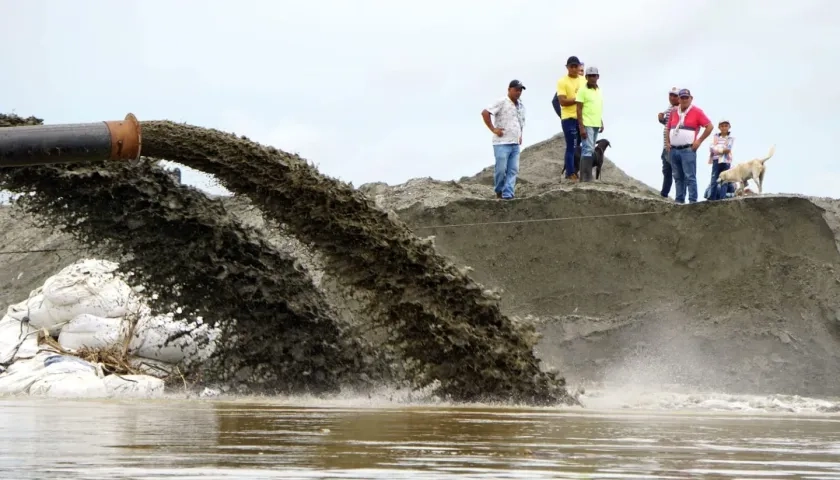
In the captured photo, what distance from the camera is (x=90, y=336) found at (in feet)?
45.4

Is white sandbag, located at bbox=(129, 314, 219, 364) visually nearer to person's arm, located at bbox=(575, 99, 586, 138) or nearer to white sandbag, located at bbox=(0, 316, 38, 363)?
white sandbag, located at bbox=(0, 316, 38, 363)

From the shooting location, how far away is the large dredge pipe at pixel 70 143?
862 centimetres

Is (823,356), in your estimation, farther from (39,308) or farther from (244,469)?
(244,469)

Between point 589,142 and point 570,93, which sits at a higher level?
point 570,93

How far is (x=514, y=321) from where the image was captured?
11.5 meters

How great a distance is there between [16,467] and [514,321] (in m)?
7.59

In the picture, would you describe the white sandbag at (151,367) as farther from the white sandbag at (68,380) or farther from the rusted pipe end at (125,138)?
the rusted pipe end at (125,138)

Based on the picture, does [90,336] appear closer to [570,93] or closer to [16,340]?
[16,340]

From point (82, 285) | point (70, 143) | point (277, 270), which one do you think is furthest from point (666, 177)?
point (70, 143)

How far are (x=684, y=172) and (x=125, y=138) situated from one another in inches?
342

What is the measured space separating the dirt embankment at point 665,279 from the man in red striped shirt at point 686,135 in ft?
1.67

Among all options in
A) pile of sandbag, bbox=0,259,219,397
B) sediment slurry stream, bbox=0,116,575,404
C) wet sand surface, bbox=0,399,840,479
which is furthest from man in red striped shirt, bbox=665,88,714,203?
wet sand surface, bbox=0,399,840,479

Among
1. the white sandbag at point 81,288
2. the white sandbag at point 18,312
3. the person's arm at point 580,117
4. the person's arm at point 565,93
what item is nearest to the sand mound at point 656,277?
the person's arm at point 580,117

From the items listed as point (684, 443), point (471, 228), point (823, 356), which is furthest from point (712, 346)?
point (684, 443)
